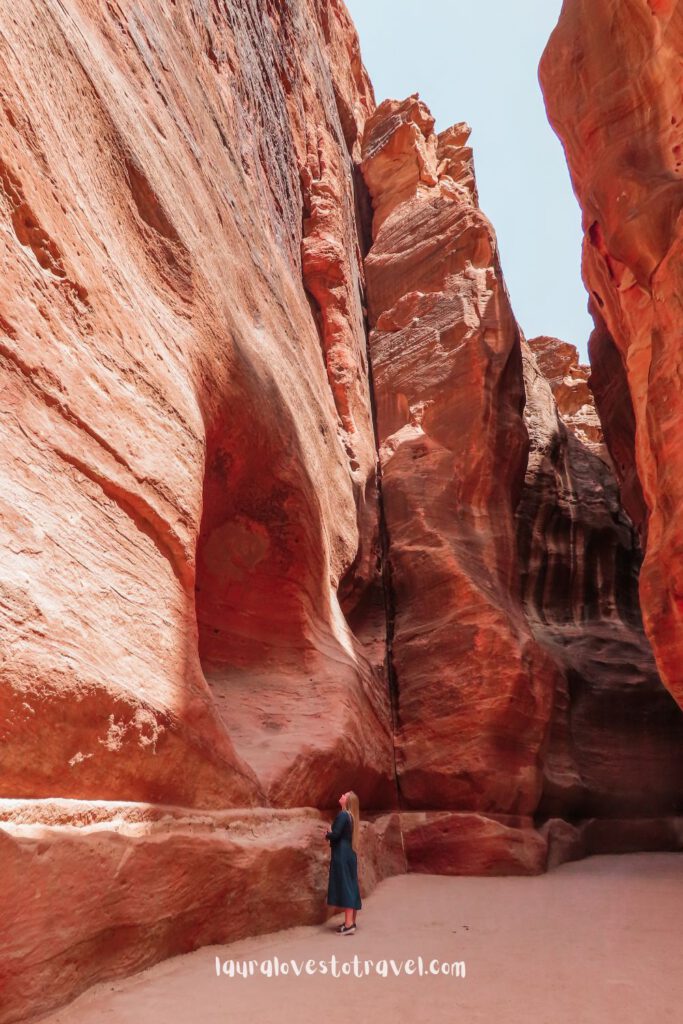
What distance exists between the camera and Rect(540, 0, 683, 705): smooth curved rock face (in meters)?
8.64

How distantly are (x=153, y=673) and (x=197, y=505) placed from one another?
138 centimetres

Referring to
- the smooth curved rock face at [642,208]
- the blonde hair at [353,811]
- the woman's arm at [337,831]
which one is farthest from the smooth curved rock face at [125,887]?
the smooth curved rock face at [642,208]

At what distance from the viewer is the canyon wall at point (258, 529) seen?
12.9ft

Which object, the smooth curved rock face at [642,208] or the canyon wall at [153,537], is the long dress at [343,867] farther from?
the smooth curved rock face at [642,208]

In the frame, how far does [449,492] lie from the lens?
41.1ft

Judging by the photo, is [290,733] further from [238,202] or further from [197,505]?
[238,202]

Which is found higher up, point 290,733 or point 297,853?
point 290,733

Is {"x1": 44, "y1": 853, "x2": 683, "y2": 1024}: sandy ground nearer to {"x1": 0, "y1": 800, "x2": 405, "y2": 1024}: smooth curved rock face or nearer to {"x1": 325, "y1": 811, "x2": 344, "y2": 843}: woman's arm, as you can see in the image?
{"x1": 0, "y1": 800, "x2": 405, "y2": 1024}: smooth curved rock face

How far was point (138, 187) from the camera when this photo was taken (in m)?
6.23

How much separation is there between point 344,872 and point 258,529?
11.7ft

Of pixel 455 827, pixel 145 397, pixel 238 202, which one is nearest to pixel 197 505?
pixel 145 397

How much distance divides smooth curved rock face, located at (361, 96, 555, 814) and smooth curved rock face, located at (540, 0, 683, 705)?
2235 mm

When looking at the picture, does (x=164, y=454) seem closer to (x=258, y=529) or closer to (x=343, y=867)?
(x=258, y=529)

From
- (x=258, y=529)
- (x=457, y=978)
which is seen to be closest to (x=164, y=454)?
(x=258, y=529)
